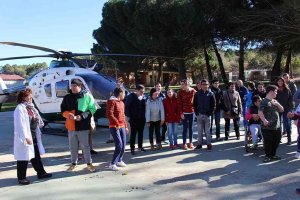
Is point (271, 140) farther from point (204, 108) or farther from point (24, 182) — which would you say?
point (24, 182)

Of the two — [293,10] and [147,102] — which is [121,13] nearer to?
[293,10]

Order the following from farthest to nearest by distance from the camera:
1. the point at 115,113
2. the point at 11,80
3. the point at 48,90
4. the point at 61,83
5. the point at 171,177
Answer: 1. the point at 11,80
2. the point at 48,90
3. the point at 61,83
4. the point at 115,113
5. the point at 171,177

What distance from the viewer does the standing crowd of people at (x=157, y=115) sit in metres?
6.80

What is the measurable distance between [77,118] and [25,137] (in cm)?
105

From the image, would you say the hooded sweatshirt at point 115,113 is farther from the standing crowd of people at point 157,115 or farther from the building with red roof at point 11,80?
the building with red roof at point 11,80

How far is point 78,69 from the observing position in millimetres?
12617

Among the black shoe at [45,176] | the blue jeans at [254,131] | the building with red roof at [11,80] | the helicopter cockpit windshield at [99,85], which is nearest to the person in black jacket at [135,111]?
the black shoe at [45,176]

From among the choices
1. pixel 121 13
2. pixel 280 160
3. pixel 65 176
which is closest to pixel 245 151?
pixel 280 160

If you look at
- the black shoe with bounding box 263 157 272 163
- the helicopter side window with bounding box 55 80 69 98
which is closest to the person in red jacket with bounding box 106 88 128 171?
the black shoe with bounding box 263 157 272 163

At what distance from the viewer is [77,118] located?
23.5ft

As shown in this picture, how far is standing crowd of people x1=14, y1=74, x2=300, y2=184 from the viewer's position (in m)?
6.80

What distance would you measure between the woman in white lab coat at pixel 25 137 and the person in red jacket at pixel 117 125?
1.27 metres

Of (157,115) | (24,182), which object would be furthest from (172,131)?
(24,182)

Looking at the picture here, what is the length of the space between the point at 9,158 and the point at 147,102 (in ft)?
11.4
